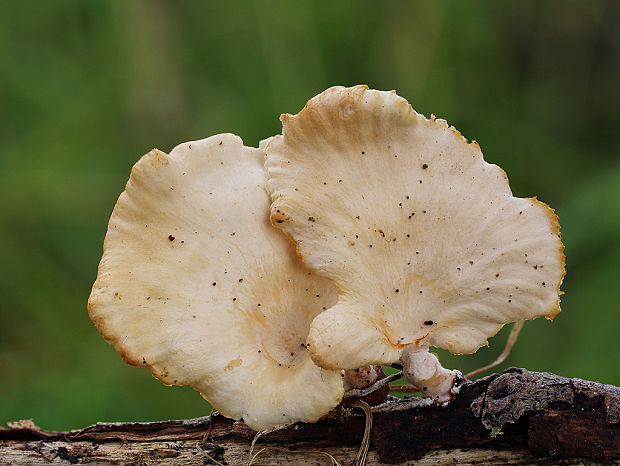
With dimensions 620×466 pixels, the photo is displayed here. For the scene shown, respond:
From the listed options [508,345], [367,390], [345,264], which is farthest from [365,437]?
[508,345]

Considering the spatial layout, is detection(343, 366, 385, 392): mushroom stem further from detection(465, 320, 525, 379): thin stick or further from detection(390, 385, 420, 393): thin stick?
detection(465, 320, 525, 379): thin stick

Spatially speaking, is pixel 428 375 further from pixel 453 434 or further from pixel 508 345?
pixel 508 345

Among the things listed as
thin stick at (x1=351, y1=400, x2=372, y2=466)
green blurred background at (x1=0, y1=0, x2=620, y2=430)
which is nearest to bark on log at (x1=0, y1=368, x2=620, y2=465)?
thin stick at (x1=351, y1=400, x2=372, y2=466)

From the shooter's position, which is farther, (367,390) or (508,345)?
(508,345)

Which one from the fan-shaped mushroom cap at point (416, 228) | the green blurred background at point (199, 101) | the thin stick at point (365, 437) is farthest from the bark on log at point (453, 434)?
the green blurred background at point (199, 101)

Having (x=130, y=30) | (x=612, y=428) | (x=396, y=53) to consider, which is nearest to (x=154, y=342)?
(x=612, y=428)

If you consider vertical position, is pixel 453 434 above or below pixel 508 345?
below

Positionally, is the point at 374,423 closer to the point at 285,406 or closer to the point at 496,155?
the point at 285,406

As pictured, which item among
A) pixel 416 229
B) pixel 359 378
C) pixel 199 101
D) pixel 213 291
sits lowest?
pixel 359 378
